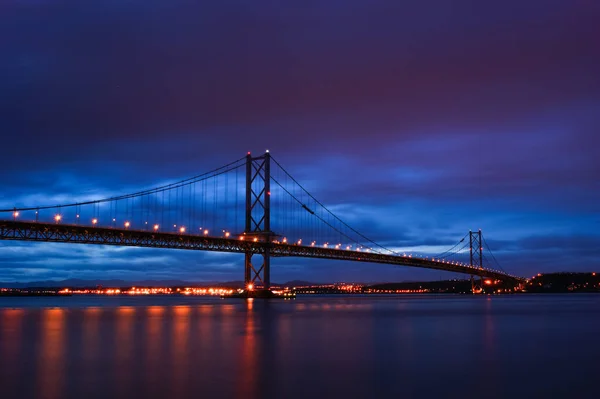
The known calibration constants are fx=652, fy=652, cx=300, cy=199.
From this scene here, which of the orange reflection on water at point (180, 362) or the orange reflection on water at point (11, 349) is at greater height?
the orange reflection on water at point (11, 349)

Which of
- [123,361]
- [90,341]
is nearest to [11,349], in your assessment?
[90,341]

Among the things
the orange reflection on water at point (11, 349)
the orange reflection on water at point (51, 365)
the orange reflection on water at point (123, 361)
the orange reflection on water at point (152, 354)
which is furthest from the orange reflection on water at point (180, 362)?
the orange reflection on water at point (11, 349)

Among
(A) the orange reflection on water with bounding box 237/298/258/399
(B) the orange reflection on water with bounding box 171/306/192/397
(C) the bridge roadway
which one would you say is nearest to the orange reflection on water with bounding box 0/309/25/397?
(B) the orange reflection on water with bounding box 171/306/192/397

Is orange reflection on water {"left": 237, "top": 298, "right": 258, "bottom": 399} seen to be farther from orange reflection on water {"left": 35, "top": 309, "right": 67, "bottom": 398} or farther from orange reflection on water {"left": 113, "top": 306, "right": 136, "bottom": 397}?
orange reflection on water {"left": 35, "top": 309, "right": 67, "bottom": 398}

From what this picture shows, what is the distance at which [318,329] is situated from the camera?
32000 mm

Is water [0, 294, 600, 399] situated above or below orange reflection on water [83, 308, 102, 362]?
below

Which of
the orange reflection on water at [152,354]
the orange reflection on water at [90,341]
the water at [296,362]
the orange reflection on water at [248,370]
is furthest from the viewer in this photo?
the orange reflection on water at [90,341]

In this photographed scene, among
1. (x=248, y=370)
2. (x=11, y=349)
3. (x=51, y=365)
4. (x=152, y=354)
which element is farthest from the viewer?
(x=11, y=349)

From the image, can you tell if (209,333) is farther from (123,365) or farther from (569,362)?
(569,362)

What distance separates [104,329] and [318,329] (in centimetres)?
1045

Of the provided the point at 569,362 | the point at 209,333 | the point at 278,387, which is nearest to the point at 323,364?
the point at 278,387

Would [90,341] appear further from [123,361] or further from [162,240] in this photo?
[162,240]

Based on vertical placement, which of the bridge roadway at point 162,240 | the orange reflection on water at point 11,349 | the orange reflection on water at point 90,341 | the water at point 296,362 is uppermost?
the bridge roadway at point 162,240

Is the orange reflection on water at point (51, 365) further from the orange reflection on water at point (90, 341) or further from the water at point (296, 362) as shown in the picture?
the orange reflection on water at point (90, 341)
